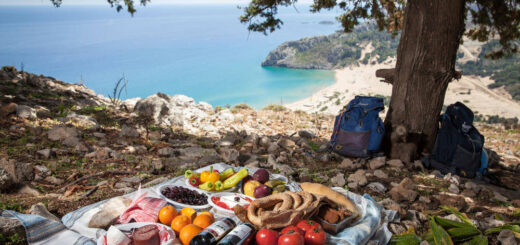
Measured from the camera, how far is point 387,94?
47.6 metres

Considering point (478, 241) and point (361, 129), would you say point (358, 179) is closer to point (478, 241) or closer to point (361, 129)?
point (361, 129)

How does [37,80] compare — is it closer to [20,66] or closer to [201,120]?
[20,66]

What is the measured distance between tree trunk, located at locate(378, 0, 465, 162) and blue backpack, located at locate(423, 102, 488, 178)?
0.55 ft

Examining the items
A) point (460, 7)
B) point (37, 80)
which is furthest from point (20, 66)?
point (460, 7)

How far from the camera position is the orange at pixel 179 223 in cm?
250

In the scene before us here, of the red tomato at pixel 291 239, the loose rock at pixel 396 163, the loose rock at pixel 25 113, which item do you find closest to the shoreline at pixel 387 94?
the loose rock at pixel 396 163

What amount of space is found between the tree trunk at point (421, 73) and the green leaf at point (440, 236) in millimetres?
2611

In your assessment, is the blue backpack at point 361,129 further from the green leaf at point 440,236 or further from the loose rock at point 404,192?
the green leaf at point 440,236

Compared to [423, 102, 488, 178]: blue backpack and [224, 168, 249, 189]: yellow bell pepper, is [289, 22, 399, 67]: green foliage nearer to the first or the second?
[423, 102, 488, 178]: blue backpack

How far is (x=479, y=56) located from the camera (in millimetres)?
65062

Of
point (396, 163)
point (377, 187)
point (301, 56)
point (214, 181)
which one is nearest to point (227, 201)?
point (214, 181)

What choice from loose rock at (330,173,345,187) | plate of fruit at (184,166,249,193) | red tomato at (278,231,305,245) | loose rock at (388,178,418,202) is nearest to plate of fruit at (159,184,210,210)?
plate of fruit at (184,166,249,193)

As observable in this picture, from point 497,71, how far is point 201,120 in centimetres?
6719

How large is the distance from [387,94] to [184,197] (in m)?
49.1
